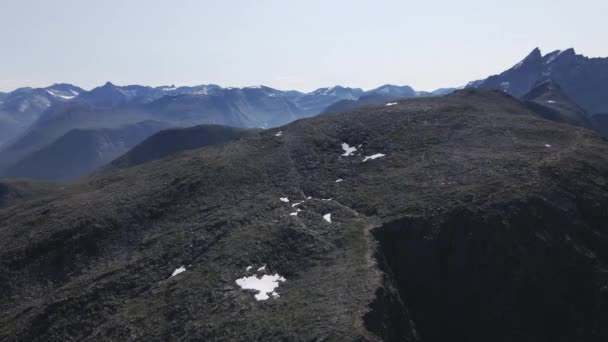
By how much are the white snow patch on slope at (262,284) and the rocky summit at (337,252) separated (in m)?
0.21

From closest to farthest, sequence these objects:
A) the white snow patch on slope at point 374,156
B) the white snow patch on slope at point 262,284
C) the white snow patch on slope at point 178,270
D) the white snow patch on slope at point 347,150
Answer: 1. the white snow patch on slope at point 262,284
2. the white snow patch on slope at point 178,270
3. the white snow patch on slope at point 374,156
4. the white snow patch on slope at point 347,150

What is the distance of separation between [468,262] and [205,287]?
29.2 m

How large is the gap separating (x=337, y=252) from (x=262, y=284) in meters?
9.02

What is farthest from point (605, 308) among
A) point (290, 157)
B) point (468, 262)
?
point (290, 157)

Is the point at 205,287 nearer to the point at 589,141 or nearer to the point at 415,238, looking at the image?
the point at 415,238

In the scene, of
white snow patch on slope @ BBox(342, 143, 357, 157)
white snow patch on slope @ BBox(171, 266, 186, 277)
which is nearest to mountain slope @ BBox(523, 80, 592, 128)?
white snow patch on slope @ BBox(342, 143, 357, 157)

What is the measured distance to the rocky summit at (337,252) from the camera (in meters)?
40.9

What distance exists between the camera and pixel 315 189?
217 feet

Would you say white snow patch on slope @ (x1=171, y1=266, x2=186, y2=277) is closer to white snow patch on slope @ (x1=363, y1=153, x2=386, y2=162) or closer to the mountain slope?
white snow patch on slope @ (x1=363, y1=153, x2=386, y2=162)

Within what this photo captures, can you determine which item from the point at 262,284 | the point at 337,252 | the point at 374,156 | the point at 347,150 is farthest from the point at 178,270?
the point at 347,150

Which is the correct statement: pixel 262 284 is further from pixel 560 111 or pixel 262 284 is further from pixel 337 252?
pixel 560 111

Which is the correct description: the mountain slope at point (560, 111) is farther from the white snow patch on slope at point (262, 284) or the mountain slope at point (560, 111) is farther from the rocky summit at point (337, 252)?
the white snow patch on slope at point (262, 284)

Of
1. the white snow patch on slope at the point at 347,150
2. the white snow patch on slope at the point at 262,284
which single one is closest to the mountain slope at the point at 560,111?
the white snow patch on slope at the point at 347,150

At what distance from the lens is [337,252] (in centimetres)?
4791
